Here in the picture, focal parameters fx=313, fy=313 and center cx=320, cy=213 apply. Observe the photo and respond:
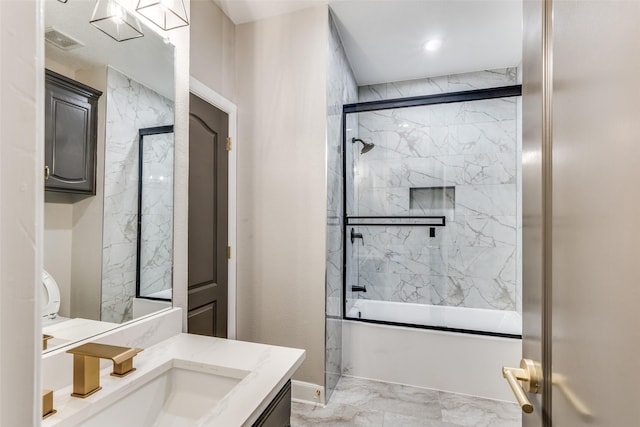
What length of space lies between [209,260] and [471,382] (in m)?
2.15

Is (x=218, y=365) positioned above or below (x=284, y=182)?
below

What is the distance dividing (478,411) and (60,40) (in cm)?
297

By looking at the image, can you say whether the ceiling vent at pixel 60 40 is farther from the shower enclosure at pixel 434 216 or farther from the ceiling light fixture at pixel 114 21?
the shower enclosure at pixel 434 216

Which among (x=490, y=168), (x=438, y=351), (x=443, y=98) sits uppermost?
(x=443, y=98)

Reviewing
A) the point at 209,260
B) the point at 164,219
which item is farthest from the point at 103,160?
the point at 209,260

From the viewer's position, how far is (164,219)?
1.43m

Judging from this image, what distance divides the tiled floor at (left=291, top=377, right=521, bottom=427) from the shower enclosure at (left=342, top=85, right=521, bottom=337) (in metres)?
0.55

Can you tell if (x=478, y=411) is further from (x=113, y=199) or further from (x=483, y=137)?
(x=113, y=199)

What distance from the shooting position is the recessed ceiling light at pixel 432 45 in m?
2.73

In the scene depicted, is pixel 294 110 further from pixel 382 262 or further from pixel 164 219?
pixel 382 262

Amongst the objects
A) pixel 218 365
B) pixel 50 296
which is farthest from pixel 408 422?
pixel 50 296

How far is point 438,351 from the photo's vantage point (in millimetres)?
2469

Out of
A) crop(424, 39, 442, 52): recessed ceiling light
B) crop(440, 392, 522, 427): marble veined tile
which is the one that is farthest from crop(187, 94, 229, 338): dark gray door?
crop(424, 39, 442, 52): recessed ceiling light

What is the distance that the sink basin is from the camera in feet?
3.25
